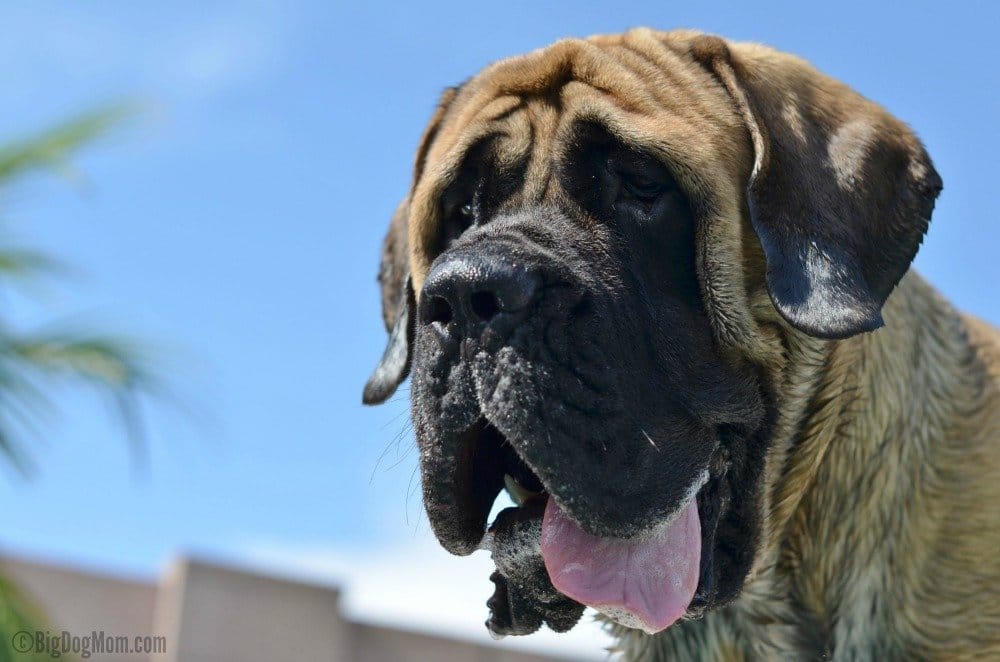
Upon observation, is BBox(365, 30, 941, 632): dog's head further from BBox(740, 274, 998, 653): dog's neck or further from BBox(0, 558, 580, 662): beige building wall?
BBox(0, 558, 580, 662): beige building wall

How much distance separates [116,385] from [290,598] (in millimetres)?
4146

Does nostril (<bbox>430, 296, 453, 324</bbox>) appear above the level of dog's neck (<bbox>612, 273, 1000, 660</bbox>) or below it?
above

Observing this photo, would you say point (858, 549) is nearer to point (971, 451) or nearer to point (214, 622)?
point (971, 451)

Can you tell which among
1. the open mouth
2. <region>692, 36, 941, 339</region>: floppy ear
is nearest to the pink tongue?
the open mouth

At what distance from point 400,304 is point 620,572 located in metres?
1.23

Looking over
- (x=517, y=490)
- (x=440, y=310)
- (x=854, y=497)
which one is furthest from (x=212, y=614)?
(x=440, y=310)

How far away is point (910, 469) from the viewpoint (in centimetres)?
297

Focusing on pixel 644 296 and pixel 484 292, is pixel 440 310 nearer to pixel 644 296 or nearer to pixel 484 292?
pixel 484 292

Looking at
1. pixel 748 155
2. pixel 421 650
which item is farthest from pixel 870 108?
pixel 421 650

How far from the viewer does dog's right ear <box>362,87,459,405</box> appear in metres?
3.45

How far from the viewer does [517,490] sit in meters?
2.76

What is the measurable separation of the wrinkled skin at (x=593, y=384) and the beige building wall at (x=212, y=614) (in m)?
6.30

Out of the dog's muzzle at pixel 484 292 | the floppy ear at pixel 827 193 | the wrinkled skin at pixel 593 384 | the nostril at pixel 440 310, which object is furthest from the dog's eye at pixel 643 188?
Answer: the nostril at pixel 440 310

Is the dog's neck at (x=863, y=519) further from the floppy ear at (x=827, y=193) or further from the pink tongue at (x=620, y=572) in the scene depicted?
the pink tongue at (x=620, y=572)
